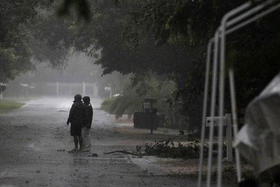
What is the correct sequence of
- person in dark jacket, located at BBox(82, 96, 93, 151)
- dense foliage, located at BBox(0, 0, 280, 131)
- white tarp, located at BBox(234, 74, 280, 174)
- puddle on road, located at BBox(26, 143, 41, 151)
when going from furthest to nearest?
puddle on road, located at BBox(26, 143, 41, 151) → person in dark jacket, located at BBox(82, 96, 93, 151) → dense foliage, located at BBox(0, 0, 280, 131) → white tarp, located at BBox(234, 74, 280, 174)

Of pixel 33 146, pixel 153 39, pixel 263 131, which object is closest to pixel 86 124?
pixel 33 146

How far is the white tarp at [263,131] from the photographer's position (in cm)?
671

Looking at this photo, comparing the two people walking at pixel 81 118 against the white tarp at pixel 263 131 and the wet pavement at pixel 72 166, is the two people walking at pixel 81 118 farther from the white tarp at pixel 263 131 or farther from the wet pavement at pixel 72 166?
the white tarp at pixel 263 131

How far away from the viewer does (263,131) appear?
272 inches

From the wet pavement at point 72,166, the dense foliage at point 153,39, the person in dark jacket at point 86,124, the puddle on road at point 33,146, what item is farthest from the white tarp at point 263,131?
the puddle on road at point 33,146

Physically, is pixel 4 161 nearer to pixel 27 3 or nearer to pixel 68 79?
pixel 27 3

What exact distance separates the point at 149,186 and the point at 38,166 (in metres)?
4.61

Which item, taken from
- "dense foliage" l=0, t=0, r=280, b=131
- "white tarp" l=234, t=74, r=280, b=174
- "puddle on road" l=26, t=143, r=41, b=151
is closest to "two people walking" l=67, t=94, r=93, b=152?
"puddle on road" l=26, t=143, r=41, b=151

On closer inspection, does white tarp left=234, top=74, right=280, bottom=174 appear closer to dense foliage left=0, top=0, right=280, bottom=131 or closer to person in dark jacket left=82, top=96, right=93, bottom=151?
dense foliage left=0, top=0, right=280, bottom=131

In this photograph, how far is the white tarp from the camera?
6715mm

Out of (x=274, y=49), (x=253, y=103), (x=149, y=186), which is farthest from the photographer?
(x=149, y=186)

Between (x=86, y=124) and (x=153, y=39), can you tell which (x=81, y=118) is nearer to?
(x=86, y=124)

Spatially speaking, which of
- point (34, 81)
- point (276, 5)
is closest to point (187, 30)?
point (276, 5)

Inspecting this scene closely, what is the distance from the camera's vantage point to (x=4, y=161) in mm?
20109
